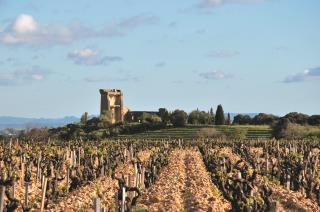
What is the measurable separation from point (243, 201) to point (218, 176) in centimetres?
738

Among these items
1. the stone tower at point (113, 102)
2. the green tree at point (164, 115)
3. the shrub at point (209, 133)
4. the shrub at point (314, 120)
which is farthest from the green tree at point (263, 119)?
the stone tower at point (113, 102)

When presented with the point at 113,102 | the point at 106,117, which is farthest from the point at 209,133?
the point at 113,102

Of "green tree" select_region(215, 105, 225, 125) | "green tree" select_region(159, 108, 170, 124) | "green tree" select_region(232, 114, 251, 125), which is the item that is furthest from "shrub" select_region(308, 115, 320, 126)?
"green tree" select_region(159, 108, 170, 124)

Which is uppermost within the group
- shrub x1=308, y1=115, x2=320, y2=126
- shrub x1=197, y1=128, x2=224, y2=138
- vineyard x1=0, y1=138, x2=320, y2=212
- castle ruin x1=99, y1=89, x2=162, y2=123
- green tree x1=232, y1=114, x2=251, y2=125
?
castle ruin x1=99, y1=89, x2=162, y2=123

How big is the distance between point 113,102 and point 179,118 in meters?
43.0

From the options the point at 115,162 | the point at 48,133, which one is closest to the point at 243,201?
the point at 115,162

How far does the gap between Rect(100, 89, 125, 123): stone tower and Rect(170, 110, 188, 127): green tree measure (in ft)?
104

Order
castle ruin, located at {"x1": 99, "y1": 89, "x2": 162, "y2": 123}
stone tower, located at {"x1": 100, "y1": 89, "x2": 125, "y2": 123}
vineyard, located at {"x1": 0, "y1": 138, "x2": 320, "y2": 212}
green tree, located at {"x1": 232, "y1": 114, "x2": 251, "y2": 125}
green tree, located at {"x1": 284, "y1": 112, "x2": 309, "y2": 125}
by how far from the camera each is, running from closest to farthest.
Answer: vineyard, located at {"x1": 0, "y1": 138, "x2": 320, "y2": 212} < green tree, located at {"x1": 284, "y1": 112, "x2": 309, "y2": 125} < green tree, located at {"x1": 232, "y1": 114, "x2": 251, "y2": 125} < castle ruin, located at {"x1": 99, "y1": 89, "x2": 162, "y2": 123} < stone tower, located at {"x1": 100, "y1": 89, "x2": 125, "y2": 123}

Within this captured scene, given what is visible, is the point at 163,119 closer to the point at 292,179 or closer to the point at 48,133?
the point at 48,133

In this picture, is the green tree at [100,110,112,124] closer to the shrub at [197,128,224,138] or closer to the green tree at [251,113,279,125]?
the shrub at [197,128,224,138]

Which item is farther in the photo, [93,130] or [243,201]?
[93,130]

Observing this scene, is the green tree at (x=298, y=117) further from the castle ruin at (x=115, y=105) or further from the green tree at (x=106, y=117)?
the castle ruin at (x=115, y=105)

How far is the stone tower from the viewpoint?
152 m

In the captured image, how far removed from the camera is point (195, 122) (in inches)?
4867
